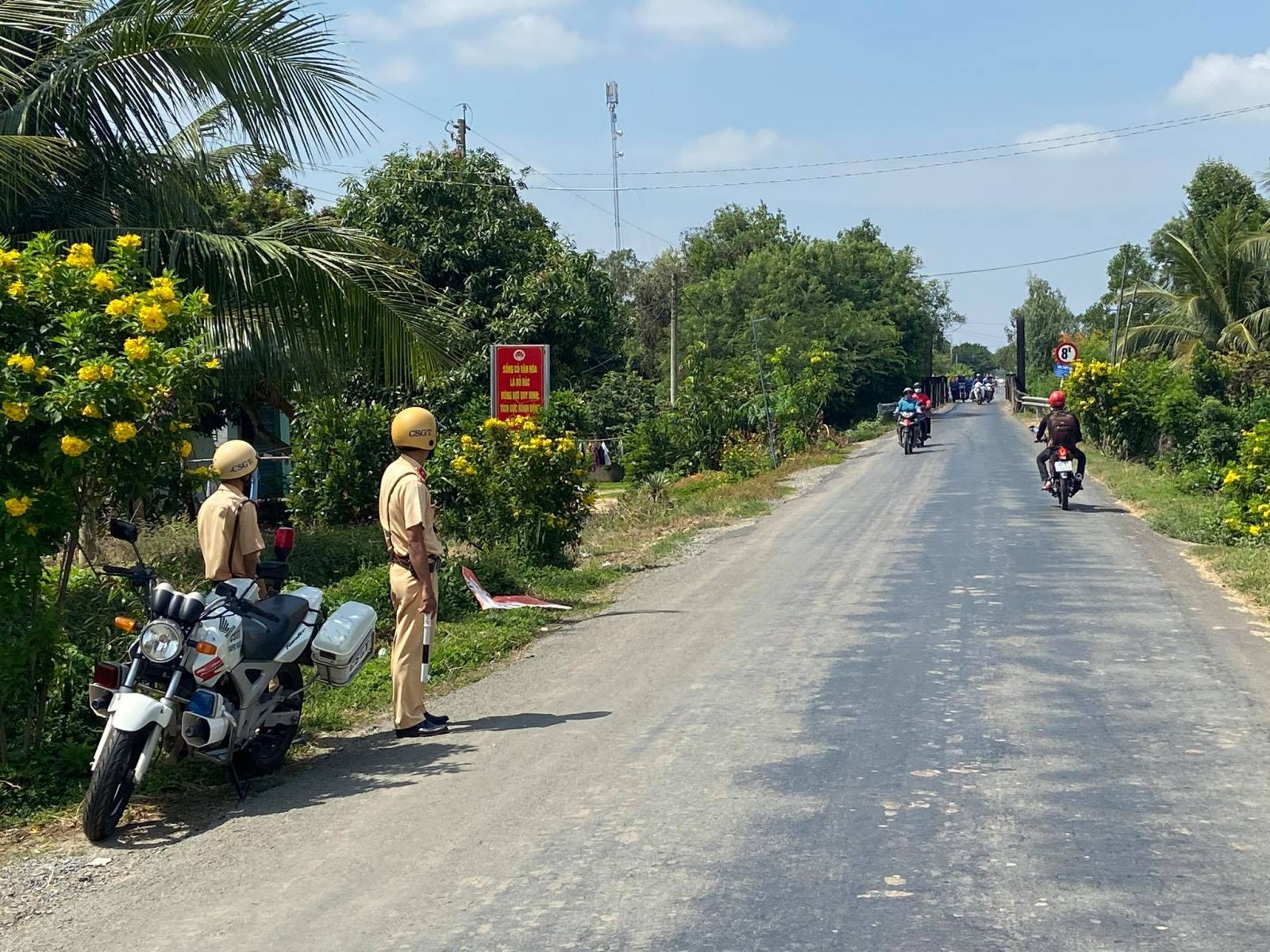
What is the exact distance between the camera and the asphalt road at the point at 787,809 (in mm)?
4621

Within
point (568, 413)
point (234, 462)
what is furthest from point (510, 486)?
point (234, 462)

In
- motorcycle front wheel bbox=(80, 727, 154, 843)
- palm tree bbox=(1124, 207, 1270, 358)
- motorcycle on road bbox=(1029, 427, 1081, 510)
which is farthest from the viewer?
palm tree bbox=(1124, 207, 1270, 358)

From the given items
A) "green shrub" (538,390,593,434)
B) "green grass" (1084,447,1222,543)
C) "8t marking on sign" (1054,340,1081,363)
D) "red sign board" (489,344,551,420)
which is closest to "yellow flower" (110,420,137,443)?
"red sign board" (489,344,551,420)

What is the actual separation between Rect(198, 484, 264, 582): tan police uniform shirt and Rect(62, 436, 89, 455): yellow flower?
91 centimetres

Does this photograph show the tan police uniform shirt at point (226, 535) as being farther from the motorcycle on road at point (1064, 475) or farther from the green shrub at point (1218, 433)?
the green shrub at point (1218, 433)

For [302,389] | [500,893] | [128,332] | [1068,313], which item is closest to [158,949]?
[500,893]

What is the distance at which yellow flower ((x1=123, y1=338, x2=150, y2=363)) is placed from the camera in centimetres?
639

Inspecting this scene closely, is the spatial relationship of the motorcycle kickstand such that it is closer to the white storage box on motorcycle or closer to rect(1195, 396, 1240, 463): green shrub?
the white storage box on motorcycle

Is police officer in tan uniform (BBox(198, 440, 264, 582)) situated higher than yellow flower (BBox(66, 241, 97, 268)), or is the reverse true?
yellow flower (BBox(66, 241, 97, 268))

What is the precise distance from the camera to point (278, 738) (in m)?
7.05

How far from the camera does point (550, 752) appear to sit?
7.09 m

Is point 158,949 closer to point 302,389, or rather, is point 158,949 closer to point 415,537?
point 415,537

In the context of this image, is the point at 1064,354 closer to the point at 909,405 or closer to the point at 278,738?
the point at 909,405

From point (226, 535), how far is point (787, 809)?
Result: 10.8 ft
